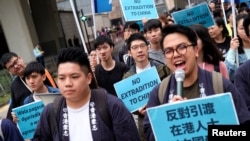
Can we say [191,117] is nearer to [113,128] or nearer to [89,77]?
[113,128]

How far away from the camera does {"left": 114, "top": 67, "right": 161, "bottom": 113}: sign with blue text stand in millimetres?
3424

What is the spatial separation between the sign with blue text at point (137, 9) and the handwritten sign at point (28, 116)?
6.39 ft

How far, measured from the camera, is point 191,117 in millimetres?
1922

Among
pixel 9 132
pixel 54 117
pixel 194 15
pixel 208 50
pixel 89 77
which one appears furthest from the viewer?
pixel 194 15

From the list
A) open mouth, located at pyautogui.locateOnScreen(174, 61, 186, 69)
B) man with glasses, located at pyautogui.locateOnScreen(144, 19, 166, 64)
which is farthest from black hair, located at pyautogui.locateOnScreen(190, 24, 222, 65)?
open mouth, located at pyautogui.locateOnScreen(174, 61, 186, 69)

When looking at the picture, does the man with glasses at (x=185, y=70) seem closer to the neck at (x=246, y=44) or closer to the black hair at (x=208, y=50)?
the black hair at (x=208, y=50)

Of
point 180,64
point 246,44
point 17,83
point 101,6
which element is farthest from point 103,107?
point 101,6

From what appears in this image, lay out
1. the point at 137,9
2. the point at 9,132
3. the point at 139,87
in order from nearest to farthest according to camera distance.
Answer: the point at 9,132, the point at 139,87, the point at 137,9

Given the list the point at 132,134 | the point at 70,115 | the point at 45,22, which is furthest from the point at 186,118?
the point at 45,22

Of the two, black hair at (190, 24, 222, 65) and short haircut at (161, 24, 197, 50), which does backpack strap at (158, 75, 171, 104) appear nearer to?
short haircut at (161, 24, 197, 50)

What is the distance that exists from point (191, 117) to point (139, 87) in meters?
1.55

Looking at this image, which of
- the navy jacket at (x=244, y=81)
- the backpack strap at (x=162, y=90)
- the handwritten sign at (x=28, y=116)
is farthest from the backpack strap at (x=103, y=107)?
the handwritten sign at (x=28, y=116)

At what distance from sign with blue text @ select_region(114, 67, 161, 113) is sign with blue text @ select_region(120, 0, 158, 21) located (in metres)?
1.61

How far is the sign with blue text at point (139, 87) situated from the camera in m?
3.42
